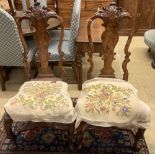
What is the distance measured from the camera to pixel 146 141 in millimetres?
1879

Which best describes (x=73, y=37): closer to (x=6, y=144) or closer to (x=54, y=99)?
(x=54, y=99)

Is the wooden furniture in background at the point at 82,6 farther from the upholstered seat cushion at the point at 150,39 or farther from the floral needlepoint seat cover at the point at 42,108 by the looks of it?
the floral needlepoint seat cover at the point at 42,108

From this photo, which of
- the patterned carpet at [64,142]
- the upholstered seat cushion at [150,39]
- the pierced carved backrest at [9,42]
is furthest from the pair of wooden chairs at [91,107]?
the upholstered seat cushion at [150,39]

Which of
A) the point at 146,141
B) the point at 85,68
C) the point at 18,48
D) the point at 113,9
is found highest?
the point at 113,9

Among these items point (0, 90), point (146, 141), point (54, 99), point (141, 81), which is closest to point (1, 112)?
point (0, 90)

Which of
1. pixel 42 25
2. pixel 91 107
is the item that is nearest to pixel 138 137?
pixel 91 107

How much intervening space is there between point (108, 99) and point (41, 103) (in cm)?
46

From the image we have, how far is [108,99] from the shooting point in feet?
5.23

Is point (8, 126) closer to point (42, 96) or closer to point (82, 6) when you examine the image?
point (42, 96)

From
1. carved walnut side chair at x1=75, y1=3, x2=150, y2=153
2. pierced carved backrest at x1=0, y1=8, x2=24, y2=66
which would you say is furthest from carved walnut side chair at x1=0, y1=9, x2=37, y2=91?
carved walnut side chair at x1=75, y1=3, x2=150, y2=153

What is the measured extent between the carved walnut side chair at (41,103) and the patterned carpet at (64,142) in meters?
0.11

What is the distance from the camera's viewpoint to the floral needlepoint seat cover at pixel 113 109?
1512mm

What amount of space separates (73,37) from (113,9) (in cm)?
65

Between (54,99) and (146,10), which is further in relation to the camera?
(146,10)
